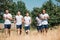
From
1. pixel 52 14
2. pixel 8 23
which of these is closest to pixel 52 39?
pixel 8 23

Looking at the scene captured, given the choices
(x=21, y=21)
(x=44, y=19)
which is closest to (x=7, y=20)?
(x=21, y=21)

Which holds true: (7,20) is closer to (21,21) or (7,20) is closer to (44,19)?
(21,21)

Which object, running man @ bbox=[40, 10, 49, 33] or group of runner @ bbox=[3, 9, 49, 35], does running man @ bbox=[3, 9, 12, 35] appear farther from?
running man @ bbox=[40, 10, 49, 33]

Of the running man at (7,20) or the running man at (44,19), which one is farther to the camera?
the running man at (44,19)

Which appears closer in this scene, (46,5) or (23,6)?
(46,5)

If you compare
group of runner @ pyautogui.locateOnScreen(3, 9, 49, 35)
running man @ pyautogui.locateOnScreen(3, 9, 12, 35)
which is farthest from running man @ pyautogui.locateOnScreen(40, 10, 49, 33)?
running man @ pyautogui.locateOnScreen(3, 9, 12, 35)

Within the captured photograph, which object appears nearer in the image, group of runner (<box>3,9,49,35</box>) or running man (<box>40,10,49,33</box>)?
group of runner (<box>3,9,49,35</box>)

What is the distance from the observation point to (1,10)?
52.6 metres

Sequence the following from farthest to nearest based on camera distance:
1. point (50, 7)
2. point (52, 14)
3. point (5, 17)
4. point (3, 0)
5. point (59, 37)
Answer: point (50, 7)
point (52, 14)
point (3, 0)
point (5, 17)
point (59, 37)

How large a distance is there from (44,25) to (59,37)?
4.51 metres

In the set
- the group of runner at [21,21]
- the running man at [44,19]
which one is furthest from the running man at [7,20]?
the running man at [44,19]

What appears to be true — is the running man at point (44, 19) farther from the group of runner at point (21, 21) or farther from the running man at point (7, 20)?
the running man at point (7, 20)

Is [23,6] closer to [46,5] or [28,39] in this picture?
[46,5]

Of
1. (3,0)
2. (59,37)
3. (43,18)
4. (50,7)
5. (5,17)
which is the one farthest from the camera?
(50,7)
